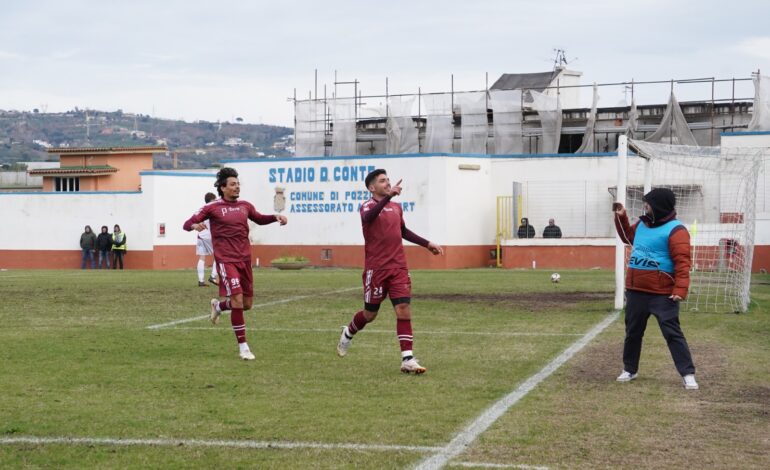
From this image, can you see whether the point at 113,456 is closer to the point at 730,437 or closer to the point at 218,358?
the point at 730,437

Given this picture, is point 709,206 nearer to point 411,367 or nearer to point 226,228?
point 226,228

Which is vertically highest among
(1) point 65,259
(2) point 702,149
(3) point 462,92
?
(3) point 462,92

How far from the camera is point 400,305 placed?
11867 mm

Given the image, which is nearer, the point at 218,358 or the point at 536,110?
the point at 218,358

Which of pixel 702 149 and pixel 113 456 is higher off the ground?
pixel 702 149

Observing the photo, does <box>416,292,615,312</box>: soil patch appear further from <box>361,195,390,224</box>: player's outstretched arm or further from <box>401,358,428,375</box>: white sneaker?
<box>401,358,428,375</box>: white sneaker

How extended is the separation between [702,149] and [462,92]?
89.6ft

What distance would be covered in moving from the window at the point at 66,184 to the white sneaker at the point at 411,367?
6432 cm

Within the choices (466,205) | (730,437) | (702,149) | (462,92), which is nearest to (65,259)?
(466,205)

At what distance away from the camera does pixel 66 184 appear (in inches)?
2881

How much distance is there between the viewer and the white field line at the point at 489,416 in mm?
7301

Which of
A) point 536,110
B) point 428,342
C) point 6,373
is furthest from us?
point 536,110

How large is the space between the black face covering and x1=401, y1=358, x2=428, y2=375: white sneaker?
9.11ft

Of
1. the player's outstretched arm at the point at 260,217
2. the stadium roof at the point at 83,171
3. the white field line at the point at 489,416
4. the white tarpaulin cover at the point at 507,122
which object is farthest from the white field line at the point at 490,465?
the stadium roof at the point at 83,171
